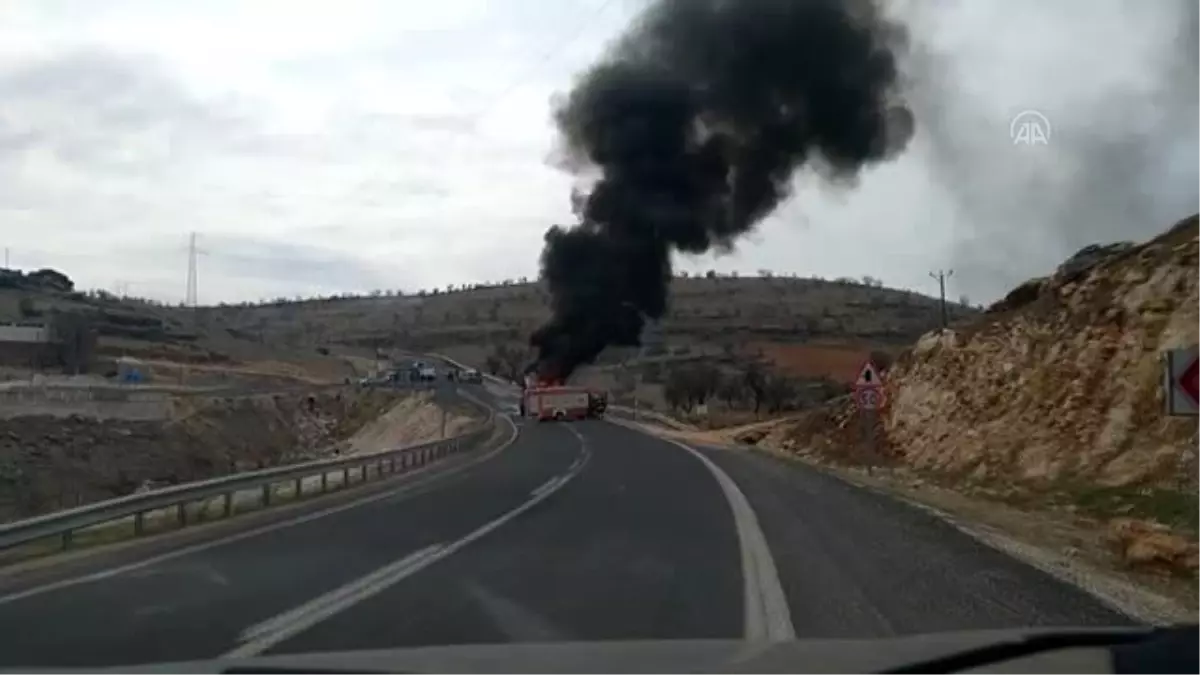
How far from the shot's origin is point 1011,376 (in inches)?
1251

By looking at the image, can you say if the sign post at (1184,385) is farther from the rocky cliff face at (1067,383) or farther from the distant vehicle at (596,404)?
the distant vehicle at (596,404)

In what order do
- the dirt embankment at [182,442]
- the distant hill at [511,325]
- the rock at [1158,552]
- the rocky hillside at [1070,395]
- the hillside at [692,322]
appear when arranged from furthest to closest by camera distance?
the hillside at [692,322], the distant hill at [511,325], the dirt embankment at [182,442], the rocky hillside at [1070,395], the rock at [1158,552]

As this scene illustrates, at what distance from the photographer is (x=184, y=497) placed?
1645cm

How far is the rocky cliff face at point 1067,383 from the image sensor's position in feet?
79.8

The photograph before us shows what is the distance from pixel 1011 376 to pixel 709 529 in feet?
58.8

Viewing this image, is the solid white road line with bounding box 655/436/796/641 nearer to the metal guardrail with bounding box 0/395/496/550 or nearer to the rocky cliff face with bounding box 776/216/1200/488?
→ the metal guardrail with bounding box 0/395/496/550

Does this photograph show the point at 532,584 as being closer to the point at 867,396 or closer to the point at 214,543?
the point at 214,543

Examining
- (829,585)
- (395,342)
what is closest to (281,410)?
(829,585)

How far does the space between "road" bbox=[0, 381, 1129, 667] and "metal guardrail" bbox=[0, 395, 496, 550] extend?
2.34 ft

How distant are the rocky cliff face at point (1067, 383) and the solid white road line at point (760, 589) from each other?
27.7 feet

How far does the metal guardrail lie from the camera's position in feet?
42.8

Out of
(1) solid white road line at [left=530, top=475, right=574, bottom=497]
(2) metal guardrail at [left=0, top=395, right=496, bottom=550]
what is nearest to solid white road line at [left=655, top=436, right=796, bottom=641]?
(1) solid white road line at [left=530, top=475, right=574, bottom=497]

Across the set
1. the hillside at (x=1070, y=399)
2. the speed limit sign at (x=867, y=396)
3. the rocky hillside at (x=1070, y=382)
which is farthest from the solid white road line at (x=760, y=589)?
the speed limit sign at (x=867, y=396)

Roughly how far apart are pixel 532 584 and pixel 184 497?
7000 mm
